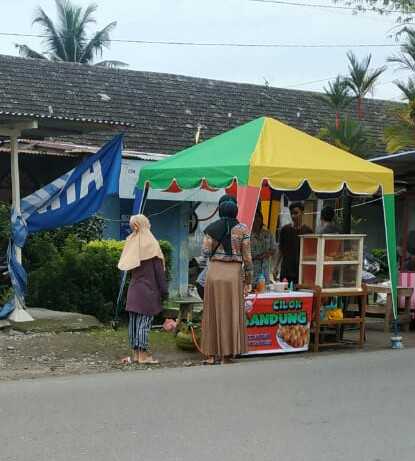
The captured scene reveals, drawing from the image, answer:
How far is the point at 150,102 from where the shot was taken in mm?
17594

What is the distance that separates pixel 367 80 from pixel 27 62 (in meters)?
8.74

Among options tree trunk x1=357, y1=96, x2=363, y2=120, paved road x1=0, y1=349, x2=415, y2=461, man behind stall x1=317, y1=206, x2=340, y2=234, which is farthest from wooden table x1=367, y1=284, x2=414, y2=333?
tree trunk x1=357, y1=96, x2=363, y2=120

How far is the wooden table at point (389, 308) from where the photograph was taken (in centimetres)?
1179

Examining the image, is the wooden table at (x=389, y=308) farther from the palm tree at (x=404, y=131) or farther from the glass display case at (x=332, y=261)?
the palm tree at (x=404, y=131)

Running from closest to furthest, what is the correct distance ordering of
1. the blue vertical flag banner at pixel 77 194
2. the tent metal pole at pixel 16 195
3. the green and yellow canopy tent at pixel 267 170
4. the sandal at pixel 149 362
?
the sandal at pixel 149 362, the green and yellow canopy tent at pixel 267 170, the tent metal pole at pixel 16 195, the blue vertical flag banner at pixel 77 194

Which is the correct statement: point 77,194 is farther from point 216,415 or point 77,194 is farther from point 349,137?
point 349,137

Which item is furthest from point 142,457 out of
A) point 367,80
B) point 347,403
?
point 367,80

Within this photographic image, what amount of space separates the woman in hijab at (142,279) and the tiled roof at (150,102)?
6026mm

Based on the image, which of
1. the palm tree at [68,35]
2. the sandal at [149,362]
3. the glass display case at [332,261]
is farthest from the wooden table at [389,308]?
the palm tree at [68,35]

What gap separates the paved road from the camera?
539 centimetres

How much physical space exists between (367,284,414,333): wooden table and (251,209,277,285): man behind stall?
86.4 inches

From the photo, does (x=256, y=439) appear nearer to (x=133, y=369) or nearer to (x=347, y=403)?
(x=347, y=403)

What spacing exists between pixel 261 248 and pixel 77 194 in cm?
287

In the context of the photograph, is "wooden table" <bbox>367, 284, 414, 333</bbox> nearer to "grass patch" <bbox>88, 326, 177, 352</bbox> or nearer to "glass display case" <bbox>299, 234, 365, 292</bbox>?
"glass display case" <bbox>299, 234, 365, 292</bbox>
